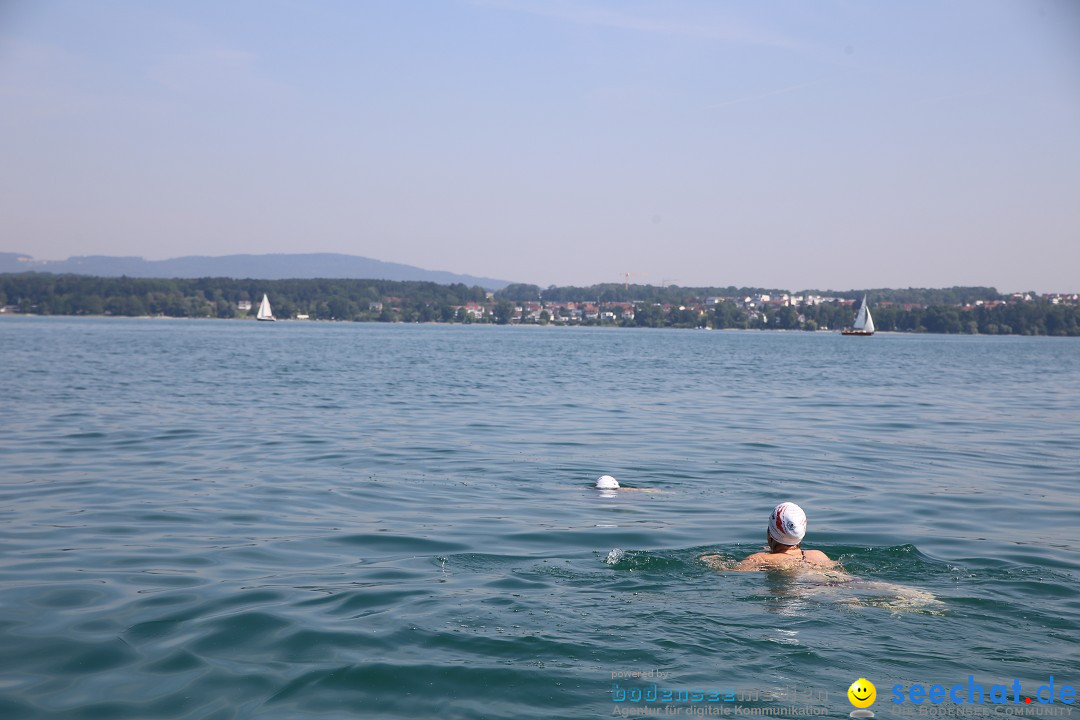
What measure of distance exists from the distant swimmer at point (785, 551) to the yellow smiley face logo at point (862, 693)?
9.80 ft

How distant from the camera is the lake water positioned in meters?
7.14

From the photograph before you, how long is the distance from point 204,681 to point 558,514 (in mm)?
7065

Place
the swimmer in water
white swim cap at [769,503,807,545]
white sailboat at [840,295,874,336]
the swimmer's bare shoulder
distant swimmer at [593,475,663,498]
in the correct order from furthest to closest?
white sailboat at [840,295,874,336] → distant swimmer at [593,475,663,498] → the swimmer's bare shoulder → white swim cap at [769,503,807,545] → the swimmer in water

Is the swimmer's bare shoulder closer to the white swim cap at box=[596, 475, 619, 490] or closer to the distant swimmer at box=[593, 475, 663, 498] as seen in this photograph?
the distant swimmer at box=[593, 475, 663, 498]

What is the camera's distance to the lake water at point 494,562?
7.14 m

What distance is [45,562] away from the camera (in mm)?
10211

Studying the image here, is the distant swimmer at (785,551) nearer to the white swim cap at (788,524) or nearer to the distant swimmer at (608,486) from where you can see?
the white swim cap at (788,524)

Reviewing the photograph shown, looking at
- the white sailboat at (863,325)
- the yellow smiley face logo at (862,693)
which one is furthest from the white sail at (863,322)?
the yellow smiley face logo at (862,693)

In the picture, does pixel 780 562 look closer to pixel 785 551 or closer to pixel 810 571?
pixel 785 551

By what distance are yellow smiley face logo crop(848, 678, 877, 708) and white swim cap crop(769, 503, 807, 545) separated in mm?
2969

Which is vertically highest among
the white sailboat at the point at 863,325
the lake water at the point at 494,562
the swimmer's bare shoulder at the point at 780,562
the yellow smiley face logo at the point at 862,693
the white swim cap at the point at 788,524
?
the white sailboat at the point at 863,325

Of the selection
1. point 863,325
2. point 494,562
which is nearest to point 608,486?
point 494,562

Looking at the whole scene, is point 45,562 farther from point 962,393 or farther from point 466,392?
point 962,393

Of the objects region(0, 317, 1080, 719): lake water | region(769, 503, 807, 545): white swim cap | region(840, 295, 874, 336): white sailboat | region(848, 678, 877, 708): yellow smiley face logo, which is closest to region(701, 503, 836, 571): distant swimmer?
region(769, 503, 807, 545): white swim cap
